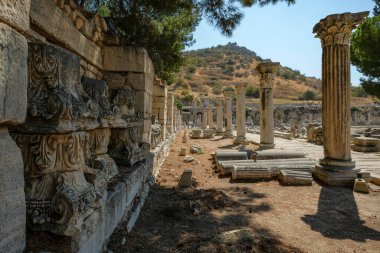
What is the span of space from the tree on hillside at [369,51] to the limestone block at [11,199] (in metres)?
19.3

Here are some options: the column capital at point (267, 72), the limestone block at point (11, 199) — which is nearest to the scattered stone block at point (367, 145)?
the column capital at point (267, 72)

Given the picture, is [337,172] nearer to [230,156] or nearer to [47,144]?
[230,156]

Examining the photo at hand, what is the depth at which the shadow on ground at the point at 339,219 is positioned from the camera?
165 inches

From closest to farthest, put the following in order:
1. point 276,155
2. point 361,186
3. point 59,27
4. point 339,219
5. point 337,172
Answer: point 59,27 < point 339,219 < point 361,186 < point 337,172 < point 276,155

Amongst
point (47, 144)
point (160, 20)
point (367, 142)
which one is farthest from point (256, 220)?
point (367, 142)

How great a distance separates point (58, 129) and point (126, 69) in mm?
3556

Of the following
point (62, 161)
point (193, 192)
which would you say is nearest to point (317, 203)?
point (193, 192)

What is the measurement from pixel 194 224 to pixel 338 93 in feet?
17.3

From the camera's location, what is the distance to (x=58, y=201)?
205cm

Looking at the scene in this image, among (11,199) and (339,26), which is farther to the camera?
(339,26)

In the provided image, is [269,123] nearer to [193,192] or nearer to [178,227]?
A: [193,192]

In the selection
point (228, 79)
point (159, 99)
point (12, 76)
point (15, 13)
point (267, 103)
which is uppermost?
point (228, 79)

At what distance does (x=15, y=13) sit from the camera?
179 cm

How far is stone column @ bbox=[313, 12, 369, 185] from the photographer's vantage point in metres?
7.25
